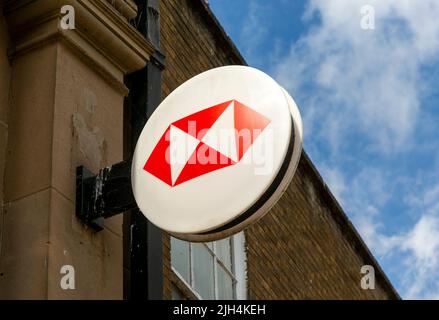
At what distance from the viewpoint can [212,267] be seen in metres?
9.80

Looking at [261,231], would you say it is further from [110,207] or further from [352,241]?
[110,207]

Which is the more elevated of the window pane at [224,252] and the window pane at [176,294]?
the window pane at [224,252]

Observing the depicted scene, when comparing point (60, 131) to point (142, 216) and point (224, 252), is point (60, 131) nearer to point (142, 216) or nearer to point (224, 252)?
point (142, 216)

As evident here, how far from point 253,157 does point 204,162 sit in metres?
0.24

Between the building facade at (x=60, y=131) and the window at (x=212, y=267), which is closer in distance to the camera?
the building facade at (x=60, y=131)

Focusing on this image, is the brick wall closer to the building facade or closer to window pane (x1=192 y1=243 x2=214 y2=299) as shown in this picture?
window pane (x1=192 y1=243 x2=214 y2=299)

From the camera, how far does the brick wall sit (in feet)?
33.7

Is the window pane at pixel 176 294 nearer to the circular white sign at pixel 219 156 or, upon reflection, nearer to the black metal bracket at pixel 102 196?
the black metal bracket at pixel 102 196

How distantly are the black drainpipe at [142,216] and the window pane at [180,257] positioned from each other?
2366 millimetres

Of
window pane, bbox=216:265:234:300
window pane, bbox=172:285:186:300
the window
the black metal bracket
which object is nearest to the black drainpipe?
the black metal bracket

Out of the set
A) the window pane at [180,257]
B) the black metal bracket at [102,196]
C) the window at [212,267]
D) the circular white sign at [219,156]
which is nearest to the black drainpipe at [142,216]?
the black metal bracket at [102,196]

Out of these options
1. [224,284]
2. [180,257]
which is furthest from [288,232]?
[180,257]

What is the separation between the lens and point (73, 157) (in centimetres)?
543

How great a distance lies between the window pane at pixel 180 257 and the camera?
8.88 meters
